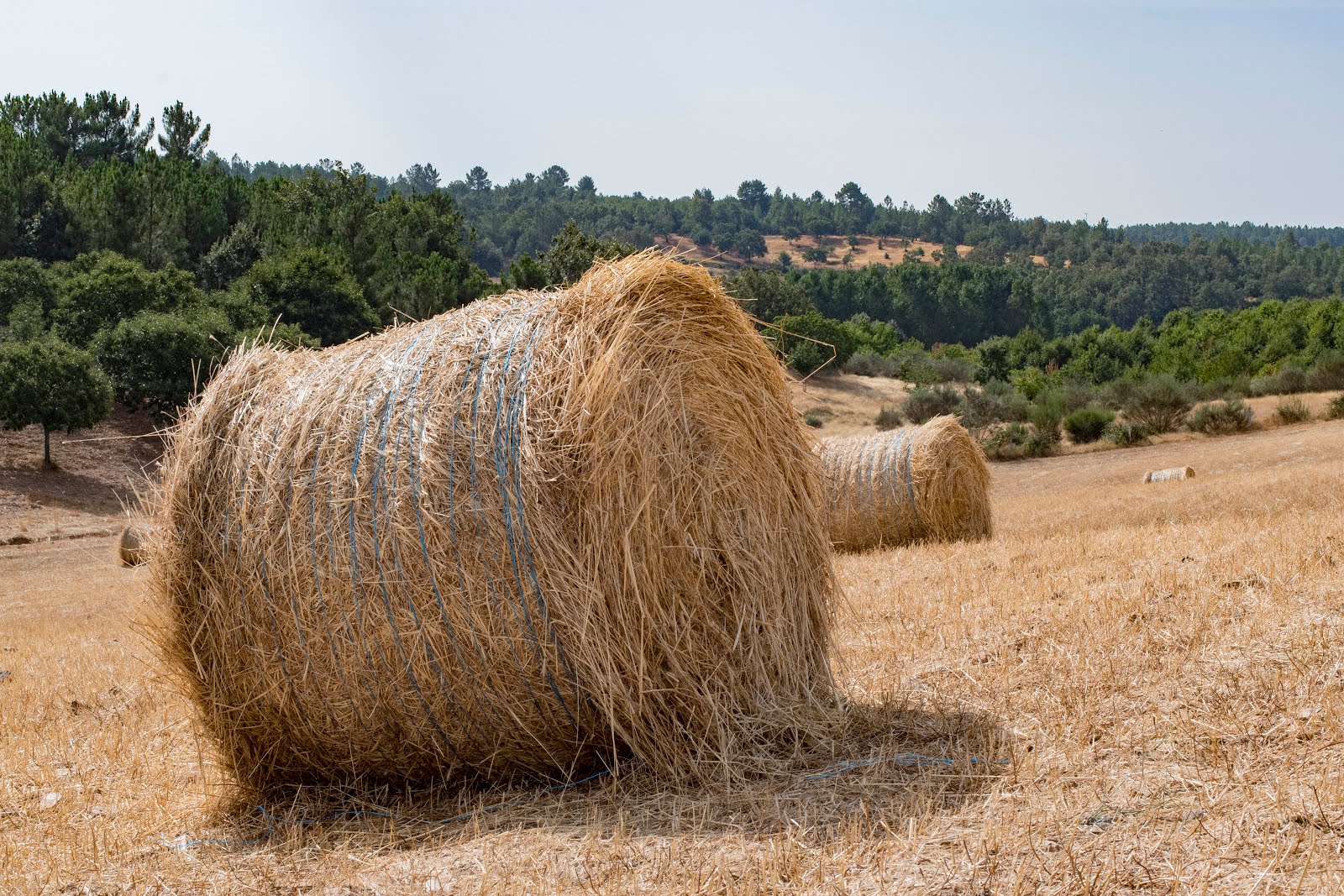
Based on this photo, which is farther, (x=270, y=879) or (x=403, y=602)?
(x=403, y=602)

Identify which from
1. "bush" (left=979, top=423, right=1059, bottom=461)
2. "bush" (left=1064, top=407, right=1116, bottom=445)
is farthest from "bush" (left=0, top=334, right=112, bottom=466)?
"bush" (left=1064, top=407, right=1116, bottom=445)

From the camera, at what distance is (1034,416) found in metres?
33.1

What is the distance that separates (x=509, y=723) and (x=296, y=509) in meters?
1.24

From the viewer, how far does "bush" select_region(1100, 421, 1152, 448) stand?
29.8 meters

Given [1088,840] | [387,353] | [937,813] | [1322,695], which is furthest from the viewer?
[387,353]

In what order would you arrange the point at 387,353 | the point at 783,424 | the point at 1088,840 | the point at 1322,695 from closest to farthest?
the point at 1088,840
the point at 1322,695
the point at 387,353
the point at 783,424

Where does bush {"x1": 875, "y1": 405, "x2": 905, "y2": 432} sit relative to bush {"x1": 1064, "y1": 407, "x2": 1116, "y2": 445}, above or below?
below

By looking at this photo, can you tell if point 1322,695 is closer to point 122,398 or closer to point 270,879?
point 270,879

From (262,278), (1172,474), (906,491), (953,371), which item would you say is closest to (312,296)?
(262,278)

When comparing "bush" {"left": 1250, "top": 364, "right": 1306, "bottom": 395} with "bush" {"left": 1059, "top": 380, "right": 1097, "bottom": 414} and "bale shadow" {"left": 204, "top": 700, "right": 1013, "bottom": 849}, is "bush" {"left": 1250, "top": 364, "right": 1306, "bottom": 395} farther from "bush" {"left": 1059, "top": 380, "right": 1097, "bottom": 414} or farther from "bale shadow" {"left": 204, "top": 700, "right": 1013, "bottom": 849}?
"bale shadow" {"left": 204, "top": 700, "right": 1013, "bottom": 849}

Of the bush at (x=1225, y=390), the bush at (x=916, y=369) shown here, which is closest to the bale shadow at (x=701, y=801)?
the bush at (x=1225, y=390)

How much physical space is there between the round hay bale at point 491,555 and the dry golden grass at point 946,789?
31cm

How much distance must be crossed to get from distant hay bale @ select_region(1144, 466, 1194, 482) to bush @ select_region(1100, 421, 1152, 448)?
8954mm

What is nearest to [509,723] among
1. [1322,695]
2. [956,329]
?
[1322,695]
